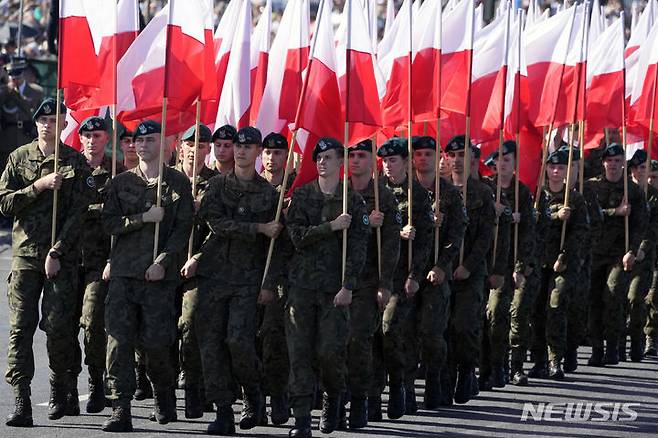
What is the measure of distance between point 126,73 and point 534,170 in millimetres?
5250

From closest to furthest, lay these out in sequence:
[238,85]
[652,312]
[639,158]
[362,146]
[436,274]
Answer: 1. [362,146]
2. [436,274]
3. [238,85]
4. [639,158]
5. [652,312]

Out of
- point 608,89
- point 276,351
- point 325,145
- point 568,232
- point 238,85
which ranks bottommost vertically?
point 276,351

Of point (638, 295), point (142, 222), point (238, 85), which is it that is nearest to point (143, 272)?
point (142, 222)

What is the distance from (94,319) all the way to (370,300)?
195 cm

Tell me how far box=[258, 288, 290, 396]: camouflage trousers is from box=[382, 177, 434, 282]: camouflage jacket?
41.5 inches

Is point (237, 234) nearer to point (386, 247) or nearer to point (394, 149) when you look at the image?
point (386, 247)

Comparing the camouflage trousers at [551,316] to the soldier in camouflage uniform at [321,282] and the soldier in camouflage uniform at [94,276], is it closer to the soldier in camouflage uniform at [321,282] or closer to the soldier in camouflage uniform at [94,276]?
the soldier in camouflage uniform at [321,282]

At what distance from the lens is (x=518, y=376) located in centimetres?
1518

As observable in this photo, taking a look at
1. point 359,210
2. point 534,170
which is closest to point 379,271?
point 359,210

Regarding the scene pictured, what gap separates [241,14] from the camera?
14867 millimetres

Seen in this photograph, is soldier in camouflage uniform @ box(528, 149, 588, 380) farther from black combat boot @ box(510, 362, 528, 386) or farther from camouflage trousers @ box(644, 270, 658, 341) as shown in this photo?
camouflage trousers @ box(644, 270, 658, 341)

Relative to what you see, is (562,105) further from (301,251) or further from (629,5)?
(629,5)

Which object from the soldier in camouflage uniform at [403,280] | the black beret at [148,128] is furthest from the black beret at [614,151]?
the black beret at [148,128]

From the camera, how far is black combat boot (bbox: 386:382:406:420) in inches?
500
